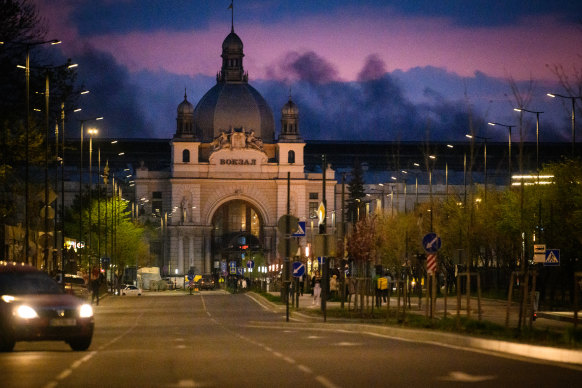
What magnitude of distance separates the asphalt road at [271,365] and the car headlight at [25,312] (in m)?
0.75

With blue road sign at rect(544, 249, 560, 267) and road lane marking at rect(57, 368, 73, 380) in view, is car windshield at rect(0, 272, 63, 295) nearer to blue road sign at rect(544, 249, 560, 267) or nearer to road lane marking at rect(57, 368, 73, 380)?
road lane marking at rect(57, 368, 73, 380)

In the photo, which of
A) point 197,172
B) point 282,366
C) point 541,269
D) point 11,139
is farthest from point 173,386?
point 197,172

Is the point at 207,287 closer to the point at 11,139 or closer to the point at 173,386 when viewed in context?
the point at 11,139

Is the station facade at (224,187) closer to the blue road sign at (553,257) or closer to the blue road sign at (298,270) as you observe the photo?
the blue road sign at (553,257)

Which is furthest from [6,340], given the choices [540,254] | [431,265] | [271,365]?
[540,254]

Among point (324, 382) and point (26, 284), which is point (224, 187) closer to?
point (26, 284)

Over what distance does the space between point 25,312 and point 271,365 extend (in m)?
6.75

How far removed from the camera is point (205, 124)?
652 ft

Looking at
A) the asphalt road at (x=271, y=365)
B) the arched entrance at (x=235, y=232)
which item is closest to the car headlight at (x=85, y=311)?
the asphalt road at (x=271, y=365)

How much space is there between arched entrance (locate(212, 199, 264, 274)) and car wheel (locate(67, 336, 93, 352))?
165 metres

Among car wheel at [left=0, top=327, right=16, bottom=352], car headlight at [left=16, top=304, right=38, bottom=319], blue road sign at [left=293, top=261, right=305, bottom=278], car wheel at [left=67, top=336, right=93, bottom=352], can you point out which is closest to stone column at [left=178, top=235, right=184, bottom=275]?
blue road sign at [left=293, top=261, right=305, bottom=278]

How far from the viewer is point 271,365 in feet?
Result: 67.1

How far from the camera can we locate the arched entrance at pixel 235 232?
19312 cm

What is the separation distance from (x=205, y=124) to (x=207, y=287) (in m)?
65.4
